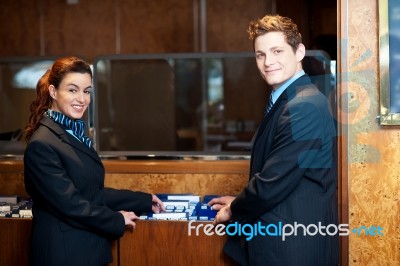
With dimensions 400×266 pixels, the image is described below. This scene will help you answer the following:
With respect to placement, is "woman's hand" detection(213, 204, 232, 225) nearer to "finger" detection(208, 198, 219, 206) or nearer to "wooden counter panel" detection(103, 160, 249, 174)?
"finger" detection(208, 198, 219, 206)

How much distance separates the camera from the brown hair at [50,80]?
1.79 meters

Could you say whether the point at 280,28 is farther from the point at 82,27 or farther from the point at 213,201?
the point at 82,27

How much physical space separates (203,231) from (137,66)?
3.78 m

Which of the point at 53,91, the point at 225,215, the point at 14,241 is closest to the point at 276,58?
the point at 225,215

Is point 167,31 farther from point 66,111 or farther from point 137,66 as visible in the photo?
point 66,111

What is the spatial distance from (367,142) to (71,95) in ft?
3.65

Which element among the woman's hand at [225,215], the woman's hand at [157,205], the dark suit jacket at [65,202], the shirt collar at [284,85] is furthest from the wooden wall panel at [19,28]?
the shirt collar at [284,85]

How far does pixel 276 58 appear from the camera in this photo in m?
1.63

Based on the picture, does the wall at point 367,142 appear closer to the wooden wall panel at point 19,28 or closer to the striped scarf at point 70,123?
the striped scarf at point 70,123

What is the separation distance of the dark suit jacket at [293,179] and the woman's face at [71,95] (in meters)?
0.67

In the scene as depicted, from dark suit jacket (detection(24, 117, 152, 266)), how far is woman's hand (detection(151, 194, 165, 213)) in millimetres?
244

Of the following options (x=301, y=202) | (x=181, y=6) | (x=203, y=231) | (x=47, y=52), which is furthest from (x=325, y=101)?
(x=47, y=52)

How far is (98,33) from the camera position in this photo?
214 inches

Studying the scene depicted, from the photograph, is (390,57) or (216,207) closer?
(390,57)
